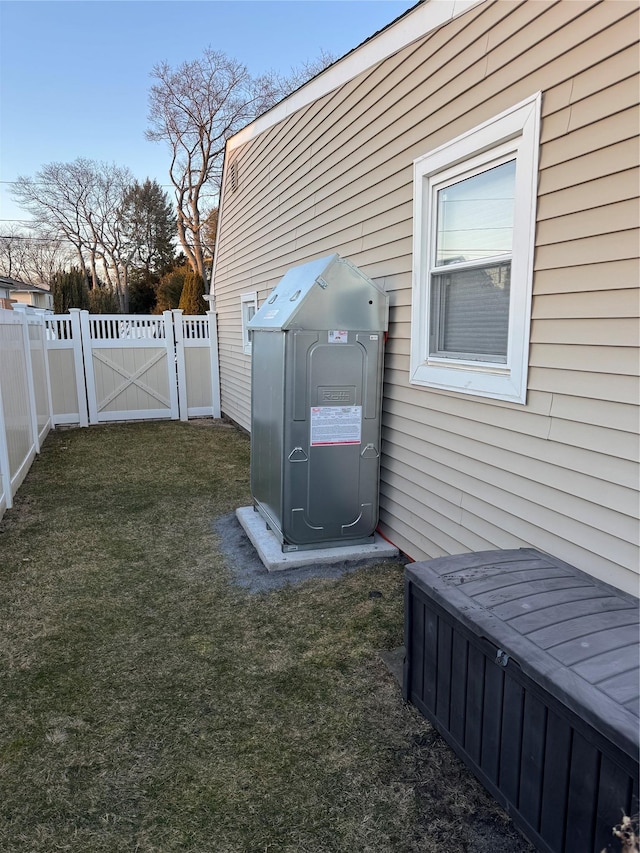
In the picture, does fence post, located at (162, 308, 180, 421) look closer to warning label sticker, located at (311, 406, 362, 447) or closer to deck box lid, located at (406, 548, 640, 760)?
warning label sticker, located at (311, 406, 362, 447)

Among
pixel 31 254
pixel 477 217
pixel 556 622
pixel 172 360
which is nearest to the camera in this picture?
pixel 556 622

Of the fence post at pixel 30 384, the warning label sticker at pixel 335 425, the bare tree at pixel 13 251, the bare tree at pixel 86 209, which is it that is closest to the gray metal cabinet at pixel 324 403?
the warning label sticker at pixel 335 425

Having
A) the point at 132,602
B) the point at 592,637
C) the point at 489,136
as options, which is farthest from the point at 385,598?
the point at 489,136

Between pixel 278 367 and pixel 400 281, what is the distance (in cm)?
108

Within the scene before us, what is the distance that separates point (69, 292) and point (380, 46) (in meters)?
22.8

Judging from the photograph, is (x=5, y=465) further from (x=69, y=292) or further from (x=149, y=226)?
(x=149, y=226)

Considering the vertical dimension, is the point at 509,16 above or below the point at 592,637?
above

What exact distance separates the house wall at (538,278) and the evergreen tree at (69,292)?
21.8 meters

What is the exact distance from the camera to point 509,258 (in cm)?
282

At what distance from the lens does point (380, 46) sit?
3939 millimetres

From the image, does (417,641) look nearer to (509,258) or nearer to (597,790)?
(597,790)

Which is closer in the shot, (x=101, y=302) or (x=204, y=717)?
(x=204, y=717)

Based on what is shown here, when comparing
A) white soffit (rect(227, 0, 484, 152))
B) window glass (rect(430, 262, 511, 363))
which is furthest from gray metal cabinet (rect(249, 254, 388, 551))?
white soffit (rect(227, 0, 484, 152))

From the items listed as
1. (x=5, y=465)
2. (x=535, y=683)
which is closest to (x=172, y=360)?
(x=5, y=465)
